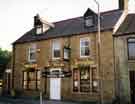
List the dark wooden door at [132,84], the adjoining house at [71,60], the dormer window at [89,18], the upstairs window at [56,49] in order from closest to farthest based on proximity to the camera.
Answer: the dark wooden door at [132,84] < the adjoining house at [71,60] < the dormer window at [89,18] < the upstairs window at [56,49]

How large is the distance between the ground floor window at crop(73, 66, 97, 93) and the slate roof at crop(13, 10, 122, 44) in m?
3.92

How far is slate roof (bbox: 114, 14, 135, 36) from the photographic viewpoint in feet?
69.1

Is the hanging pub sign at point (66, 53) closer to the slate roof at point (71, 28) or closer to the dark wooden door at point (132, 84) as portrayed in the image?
the slate roof at point (71, 28)

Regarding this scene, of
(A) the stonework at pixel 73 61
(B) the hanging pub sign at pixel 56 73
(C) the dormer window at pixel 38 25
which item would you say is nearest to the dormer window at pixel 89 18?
(A) the stonework at pixel 73 61

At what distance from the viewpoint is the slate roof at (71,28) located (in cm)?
2339

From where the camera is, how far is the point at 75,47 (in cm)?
2388

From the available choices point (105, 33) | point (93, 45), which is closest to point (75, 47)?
point (93, 45)

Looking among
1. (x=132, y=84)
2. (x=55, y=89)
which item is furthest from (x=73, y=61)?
(x=132, y=84)

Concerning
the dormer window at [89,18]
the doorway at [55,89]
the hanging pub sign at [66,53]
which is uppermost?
the dormer window at [89,18]

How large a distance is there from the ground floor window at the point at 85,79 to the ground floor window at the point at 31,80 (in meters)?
5.00

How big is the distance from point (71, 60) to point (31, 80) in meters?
5.97

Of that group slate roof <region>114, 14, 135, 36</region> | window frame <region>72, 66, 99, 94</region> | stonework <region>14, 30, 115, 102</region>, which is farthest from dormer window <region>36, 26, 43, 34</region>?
slate roof <region>114, 14, 135, 36</region>

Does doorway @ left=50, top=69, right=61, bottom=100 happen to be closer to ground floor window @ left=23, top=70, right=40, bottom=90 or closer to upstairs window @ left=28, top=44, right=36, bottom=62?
ground floor window @ left=23, top=70, right=40, bottom=90

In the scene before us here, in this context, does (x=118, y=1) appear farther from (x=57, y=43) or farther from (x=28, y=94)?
(x=28, y=94)
